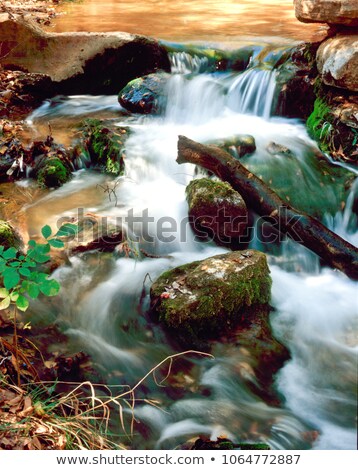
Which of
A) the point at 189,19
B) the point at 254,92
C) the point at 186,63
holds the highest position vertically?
the point at 189,19

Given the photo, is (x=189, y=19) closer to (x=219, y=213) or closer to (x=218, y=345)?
(x=219, y=213)

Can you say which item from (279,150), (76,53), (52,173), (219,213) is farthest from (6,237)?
(76,53)

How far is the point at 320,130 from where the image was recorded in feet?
20.4

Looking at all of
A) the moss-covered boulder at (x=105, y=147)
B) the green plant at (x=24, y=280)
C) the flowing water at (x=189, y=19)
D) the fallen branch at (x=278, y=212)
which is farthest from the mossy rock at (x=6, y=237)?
the flowing water at (x=189, y=19)

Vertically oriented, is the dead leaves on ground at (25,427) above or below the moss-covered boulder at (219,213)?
below

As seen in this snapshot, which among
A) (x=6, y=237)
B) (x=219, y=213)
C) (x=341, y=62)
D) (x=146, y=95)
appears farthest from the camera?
(x=146, y=95)

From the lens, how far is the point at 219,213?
15.3 ft

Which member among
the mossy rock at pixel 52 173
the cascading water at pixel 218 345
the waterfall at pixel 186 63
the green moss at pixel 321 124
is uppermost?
the waterfall at pixel 186 63

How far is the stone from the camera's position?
5617 millimetres

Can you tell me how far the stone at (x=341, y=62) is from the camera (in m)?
5.62

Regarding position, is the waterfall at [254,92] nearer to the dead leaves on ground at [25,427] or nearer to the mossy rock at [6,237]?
the mossy rock at [6,237]

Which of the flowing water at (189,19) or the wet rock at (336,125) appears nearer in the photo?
the wet rock at (336,125)

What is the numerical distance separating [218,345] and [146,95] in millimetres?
5329

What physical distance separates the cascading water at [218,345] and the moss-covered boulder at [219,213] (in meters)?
0.18
